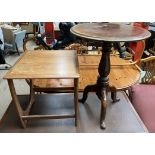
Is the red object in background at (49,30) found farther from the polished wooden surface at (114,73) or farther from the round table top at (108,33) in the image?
the round table top at (108,33)

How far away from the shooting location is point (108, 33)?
3.98 feet

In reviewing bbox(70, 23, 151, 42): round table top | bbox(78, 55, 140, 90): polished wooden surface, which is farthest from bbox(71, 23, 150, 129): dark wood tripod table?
bbox(78, 55, 140, 90): polished wooden surface

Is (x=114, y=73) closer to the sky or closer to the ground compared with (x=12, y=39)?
closer to the sky

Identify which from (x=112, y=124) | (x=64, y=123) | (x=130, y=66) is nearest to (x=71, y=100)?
(x=64, y=123)

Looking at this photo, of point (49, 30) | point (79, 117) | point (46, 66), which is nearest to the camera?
point (46, 66)

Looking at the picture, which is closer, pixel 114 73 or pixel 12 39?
pixel 114 73

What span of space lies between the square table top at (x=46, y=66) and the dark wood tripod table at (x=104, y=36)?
212mm

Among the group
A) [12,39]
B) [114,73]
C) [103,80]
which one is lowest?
[12,39]

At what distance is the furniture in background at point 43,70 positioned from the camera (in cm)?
112

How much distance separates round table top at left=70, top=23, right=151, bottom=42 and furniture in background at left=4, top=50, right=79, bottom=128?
0.22m

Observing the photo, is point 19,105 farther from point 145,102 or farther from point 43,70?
point 145,102

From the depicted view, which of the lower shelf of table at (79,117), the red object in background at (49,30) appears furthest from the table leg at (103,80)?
the red object in background at (49,30)

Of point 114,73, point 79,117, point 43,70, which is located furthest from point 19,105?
point 114,73

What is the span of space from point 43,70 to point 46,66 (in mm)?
74
